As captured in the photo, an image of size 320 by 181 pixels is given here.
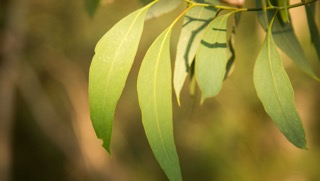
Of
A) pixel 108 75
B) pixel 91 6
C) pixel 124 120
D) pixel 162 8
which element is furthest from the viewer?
pixel 124 120

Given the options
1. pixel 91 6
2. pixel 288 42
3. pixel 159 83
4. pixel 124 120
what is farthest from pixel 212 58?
pixel 124 120

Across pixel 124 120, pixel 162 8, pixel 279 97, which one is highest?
pixel 162 8

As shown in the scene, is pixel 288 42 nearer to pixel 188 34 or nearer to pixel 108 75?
pixel 188 34

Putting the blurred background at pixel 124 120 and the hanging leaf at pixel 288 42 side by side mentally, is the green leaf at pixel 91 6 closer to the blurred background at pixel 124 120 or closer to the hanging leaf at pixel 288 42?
the hanging leaf at pixel 288 42

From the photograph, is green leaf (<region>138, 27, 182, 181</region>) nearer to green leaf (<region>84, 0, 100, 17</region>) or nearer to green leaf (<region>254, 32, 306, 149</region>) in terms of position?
green leaf (<region>254, 32, 306, 149</region>)

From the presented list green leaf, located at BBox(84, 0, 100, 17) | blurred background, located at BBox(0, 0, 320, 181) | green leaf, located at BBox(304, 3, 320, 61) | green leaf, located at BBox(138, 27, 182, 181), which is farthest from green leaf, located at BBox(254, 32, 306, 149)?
blurred background, located at BBox(0, 0, 320, 181)
